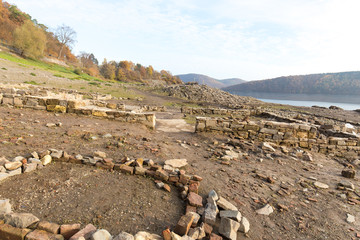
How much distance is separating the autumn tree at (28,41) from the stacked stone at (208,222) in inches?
1991

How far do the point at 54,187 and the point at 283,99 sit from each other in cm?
9784

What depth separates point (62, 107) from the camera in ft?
26.0

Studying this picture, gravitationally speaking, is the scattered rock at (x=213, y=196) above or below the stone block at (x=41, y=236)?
below

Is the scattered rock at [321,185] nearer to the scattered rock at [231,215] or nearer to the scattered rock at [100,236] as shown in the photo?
the scattered rock at [231,215]

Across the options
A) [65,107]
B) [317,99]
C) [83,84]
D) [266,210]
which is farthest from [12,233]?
[317,99]

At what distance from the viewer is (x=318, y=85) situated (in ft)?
290

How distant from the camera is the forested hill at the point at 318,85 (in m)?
83.0

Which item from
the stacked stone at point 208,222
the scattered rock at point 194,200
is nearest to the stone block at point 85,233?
the stacked stone at point 208,222

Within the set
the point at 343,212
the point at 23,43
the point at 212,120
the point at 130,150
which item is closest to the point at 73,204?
the point at 130,150

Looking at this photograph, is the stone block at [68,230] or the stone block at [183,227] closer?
the stone block at [68,230]

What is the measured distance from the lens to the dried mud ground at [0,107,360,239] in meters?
2.47

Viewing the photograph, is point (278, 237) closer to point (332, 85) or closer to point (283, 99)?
point (283, 99)

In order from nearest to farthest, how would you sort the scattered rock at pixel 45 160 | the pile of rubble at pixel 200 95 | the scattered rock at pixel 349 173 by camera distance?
the scattered rock at pixel 45 160, the scattered rock at pixel 349 173, the pile of rubble at pixel 200 95

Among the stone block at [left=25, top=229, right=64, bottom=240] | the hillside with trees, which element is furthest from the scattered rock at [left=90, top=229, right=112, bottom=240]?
the hillside with trees
